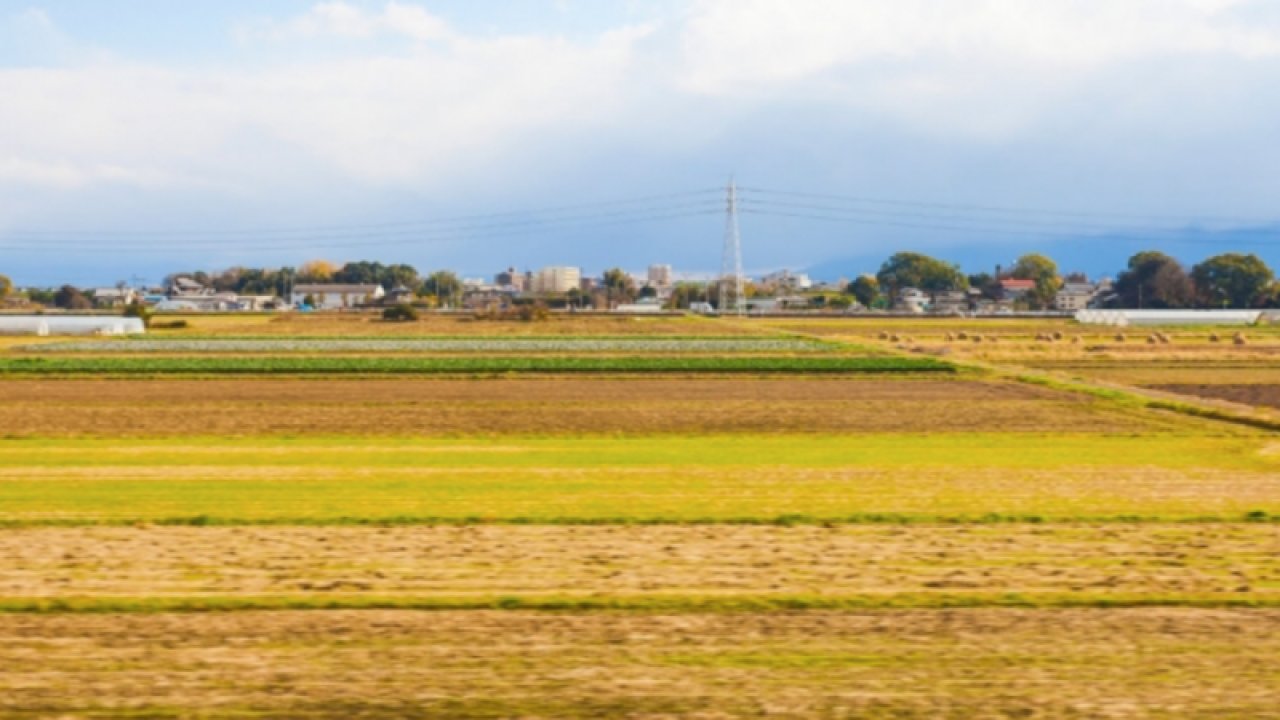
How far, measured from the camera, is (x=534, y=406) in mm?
38812

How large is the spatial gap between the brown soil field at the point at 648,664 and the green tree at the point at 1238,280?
649 feet

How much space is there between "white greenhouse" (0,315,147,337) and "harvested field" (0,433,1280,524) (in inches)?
2730

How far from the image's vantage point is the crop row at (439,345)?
72.6 m

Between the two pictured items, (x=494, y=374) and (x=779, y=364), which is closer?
(x=494, y=374)

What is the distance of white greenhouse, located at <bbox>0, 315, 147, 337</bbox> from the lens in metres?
92.5

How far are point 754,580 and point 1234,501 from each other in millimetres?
9931

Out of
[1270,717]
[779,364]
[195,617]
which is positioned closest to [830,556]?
[1270,717]

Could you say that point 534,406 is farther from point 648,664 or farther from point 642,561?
point 648,664

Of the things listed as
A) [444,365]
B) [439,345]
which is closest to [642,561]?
[444,365]

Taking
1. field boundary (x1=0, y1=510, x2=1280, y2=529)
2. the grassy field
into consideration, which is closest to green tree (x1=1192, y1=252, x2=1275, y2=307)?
the grassy field

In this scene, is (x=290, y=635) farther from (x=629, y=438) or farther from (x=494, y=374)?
(x=494, y=374)

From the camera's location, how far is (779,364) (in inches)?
2306

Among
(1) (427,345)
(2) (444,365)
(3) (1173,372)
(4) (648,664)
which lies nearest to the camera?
(4) (648,664)

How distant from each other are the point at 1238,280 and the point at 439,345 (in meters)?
153
